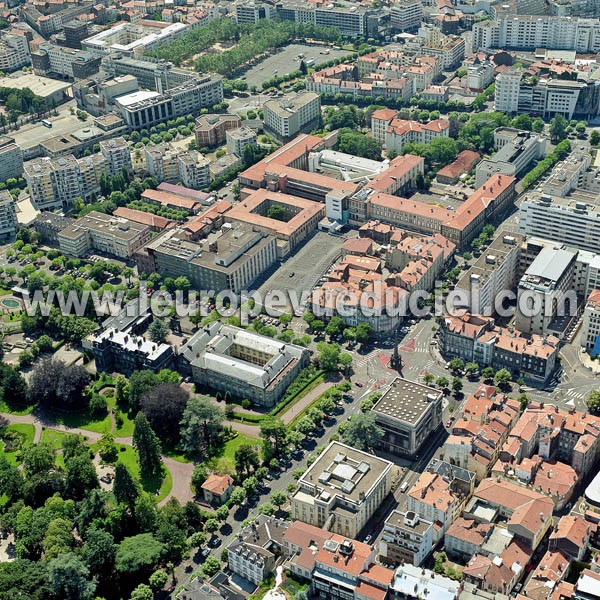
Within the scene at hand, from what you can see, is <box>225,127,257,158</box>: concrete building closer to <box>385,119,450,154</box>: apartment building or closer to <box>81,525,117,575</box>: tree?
<box>385,119,450,154</box>: apartment building

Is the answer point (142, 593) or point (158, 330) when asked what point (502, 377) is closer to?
point (158, 330)

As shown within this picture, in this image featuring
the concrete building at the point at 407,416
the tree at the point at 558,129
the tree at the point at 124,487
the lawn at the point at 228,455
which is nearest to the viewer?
the tree at the point at 124,487

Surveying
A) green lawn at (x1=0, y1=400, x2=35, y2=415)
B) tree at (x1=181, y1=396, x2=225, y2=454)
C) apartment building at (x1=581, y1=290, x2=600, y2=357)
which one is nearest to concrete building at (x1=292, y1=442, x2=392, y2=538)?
tree at (x1=181, y1=396, x2=225, y2=454)

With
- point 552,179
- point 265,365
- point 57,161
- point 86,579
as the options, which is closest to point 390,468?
point 265,365

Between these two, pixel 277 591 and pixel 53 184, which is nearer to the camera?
pixel 277 591

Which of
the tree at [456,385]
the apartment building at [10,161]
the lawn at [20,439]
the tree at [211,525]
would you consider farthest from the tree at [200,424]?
the apartment building at [10,161]

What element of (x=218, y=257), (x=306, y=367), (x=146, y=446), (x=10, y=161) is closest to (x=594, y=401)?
(x=306, y=367)

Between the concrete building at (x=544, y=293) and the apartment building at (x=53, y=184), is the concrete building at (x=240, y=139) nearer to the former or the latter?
the apartment building at (x=53, y=184)
